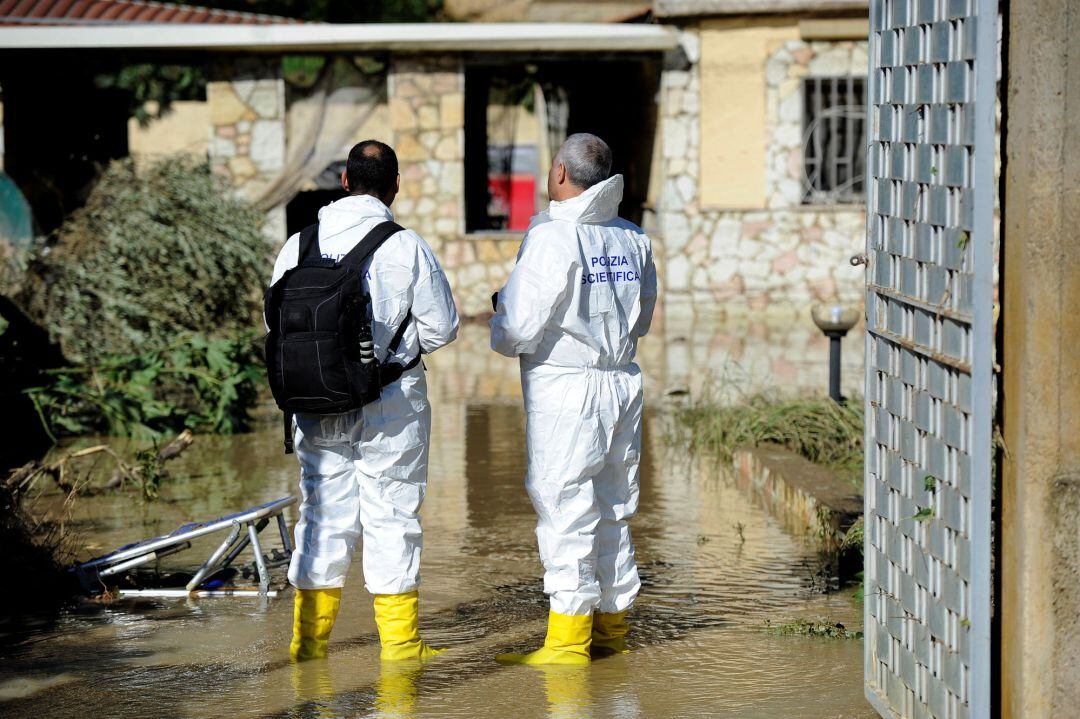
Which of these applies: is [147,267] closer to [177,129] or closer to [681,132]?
[681,132]

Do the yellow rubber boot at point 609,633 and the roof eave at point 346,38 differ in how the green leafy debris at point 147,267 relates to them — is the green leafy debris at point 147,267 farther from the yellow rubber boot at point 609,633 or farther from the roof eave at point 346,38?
the yellow rubber boot at point 609,633

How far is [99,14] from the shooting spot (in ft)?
52.5

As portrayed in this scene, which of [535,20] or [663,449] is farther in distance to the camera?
[535,20]

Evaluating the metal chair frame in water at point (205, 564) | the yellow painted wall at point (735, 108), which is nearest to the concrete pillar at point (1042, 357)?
the metal chair frame in water at point (205, 564)

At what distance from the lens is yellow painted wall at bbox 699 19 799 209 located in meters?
16.3

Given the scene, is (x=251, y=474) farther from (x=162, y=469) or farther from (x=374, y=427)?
(x=374, y=427)

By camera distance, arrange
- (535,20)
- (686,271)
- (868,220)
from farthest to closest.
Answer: (535,20) → (686,271) → (868,220)

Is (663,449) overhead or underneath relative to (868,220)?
underneath

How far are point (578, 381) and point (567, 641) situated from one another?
2.79ft

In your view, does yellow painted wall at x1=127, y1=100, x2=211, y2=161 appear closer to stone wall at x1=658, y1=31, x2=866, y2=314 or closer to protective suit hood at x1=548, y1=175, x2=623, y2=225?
stone wall at x1=658, y1=31, x2=866, y2=314

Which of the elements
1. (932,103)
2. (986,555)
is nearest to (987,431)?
(986,555)

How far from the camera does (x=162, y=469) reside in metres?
8.05

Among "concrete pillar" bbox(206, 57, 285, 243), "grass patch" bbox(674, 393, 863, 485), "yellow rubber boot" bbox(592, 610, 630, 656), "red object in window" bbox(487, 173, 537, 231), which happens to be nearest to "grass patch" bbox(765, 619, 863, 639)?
"yellow rubber boot" bbox(592, 610, 630, 656)

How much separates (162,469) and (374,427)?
12.0ft
